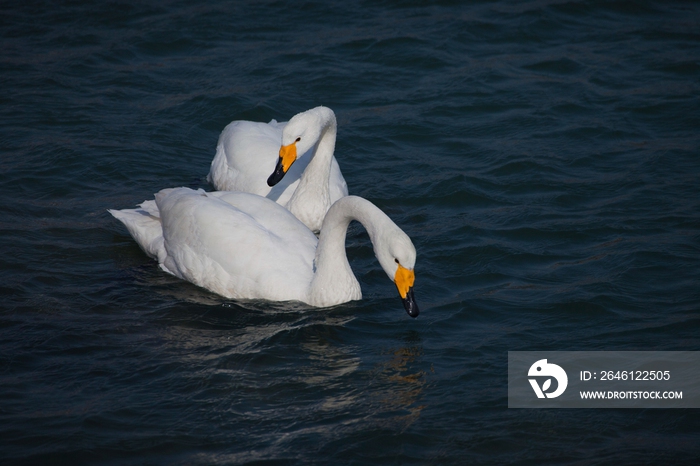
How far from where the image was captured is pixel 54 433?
5.70 meters

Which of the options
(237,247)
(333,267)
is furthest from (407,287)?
(237,247)

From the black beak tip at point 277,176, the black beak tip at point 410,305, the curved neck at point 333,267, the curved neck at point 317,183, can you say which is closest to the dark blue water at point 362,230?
the curved neck at point 333,267

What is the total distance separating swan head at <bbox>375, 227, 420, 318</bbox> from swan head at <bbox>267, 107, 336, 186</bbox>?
2.06 m

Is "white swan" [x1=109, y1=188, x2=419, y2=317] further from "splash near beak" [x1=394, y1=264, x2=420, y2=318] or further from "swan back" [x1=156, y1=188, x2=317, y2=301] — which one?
"splash near beak" [x1=394, y1=264, x2=420, y2=318]

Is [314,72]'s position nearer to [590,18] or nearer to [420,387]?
[590,18]

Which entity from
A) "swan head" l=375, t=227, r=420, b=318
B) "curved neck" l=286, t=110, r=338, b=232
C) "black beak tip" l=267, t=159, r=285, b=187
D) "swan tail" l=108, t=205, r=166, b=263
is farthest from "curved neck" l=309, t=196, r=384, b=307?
"swan tail" l=108, t=205, r=166, b=263

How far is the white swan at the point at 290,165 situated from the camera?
28.6 feet

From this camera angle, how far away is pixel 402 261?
670 centimetres

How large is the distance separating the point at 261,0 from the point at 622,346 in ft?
34.4

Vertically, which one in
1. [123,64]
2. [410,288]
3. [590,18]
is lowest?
[410,288]

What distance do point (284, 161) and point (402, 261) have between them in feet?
7.81

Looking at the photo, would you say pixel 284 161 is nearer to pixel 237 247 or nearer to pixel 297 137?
pixel 297 137

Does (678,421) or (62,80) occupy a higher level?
(62,80)

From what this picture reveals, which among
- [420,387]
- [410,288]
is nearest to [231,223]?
[410,288]
